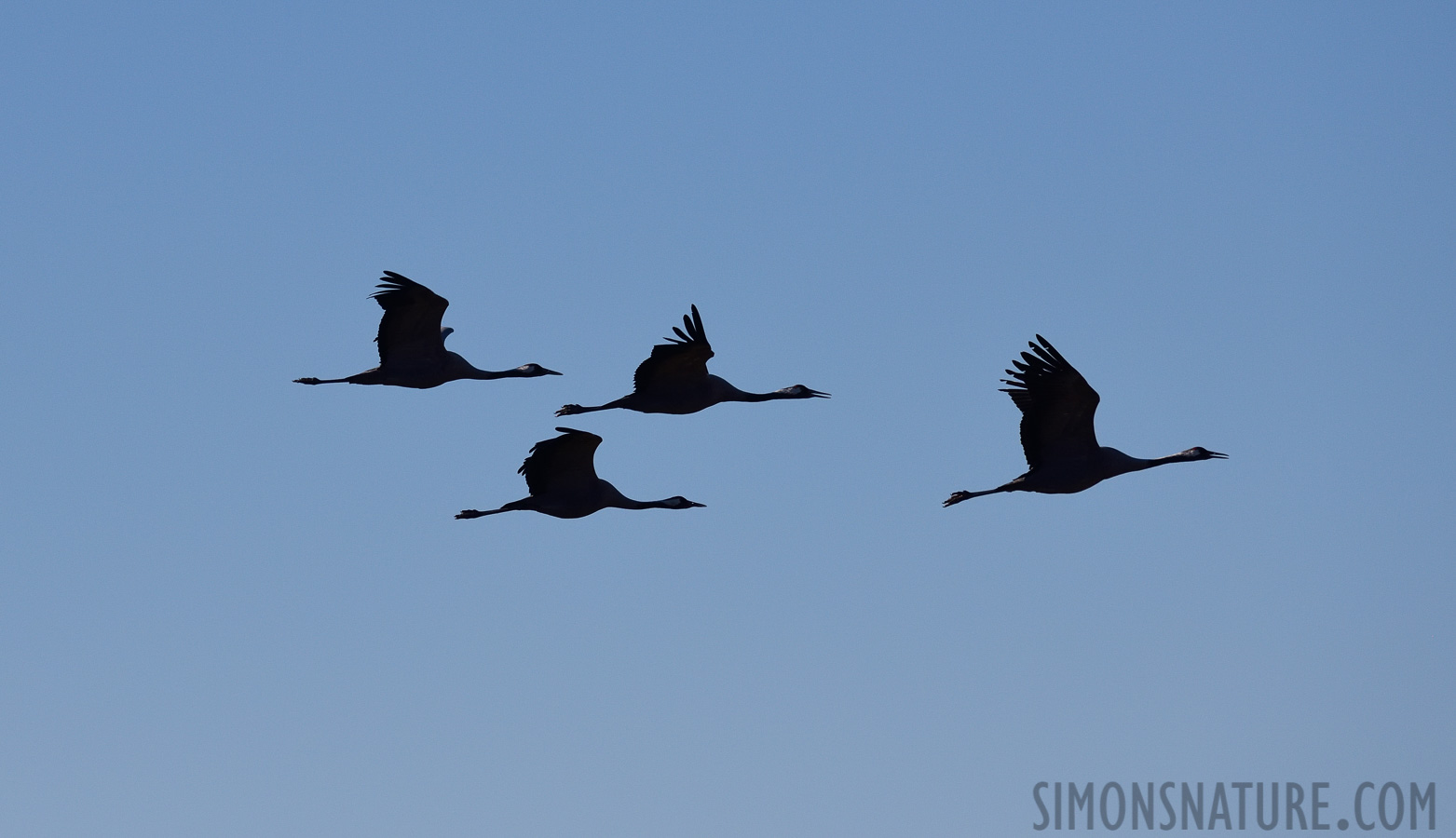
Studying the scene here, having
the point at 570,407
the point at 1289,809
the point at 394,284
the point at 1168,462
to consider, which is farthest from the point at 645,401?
the point at 1289,809

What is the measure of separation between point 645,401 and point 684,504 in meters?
2.57

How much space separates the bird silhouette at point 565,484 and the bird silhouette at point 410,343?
8.04 feet

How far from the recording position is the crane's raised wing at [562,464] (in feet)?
139

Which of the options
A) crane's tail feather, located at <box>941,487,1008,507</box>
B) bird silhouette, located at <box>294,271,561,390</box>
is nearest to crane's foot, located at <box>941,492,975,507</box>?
crane's tail feather, located at <box>941,487,1008,507</box>

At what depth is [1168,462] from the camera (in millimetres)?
42688

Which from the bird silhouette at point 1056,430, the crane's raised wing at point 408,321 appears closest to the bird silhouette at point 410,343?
the crane's raised wing at point 408,321

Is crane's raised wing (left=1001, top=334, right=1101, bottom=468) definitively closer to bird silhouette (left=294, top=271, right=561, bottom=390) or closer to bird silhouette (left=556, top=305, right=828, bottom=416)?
bird silhouette (left=556, top=305, right=828, bottom=416)

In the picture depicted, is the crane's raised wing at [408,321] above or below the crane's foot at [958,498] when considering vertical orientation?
above

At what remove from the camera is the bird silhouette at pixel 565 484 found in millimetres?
42656

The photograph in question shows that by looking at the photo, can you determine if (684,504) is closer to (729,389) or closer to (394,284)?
(729,389)

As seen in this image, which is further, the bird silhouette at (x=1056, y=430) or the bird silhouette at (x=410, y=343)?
the bird silhouette at (x=410, y=343)

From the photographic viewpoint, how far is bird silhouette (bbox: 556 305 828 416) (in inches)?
1662

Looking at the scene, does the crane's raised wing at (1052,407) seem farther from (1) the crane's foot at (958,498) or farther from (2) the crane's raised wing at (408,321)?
(2) the crane's raised wing at (408,321)

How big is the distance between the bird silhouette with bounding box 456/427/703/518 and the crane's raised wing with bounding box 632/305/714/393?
1183mm
